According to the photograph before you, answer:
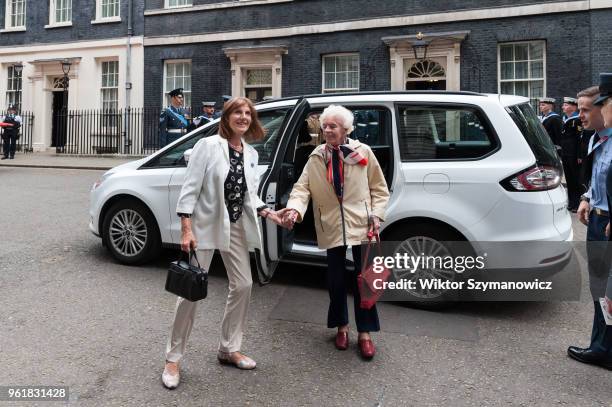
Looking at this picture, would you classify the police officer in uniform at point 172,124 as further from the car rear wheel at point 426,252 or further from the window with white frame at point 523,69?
the window with white frame at point 523,69

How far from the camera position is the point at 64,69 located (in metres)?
22.8

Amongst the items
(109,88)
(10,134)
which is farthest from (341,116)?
(10,134)

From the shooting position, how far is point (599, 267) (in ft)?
11.2

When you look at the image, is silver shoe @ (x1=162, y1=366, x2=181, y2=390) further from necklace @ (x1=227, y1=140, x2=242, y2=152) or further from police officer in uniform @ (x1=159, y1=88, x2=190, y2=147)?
police officer in uniform @ (x1=159, y1=88, x2=190, y2=147)

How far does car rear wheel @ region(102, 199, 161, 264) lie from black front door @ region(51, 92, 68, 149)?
762 inches

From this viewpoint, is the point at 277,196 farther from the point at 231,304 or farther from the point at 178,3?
the point at 178,3

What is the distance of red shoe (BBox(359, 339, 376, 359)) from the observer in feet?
11.5

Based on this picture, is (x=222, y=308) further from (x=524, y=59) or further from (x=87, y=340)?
(x=524, y=59)

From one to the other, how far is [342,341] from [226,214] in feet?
4.22

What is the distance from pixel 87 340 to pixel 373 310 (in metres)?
2.07

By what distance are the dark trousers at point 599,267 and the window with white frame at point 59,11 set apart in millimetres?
25363

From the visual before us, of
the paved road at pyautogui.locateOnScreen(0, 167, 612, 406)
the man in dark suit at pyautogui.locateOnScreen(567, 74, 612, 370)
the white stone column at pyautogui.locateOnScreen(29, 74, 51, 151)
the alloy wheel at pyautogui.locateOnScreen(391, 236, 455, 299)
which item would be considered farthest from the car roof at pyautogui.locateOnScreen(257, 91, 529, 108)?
the white stone column at pyautogui.locateOnScreen(29, 74, 51, 151)

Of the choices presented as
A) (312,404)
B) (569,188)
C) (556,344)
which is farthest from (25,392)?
(569,188)

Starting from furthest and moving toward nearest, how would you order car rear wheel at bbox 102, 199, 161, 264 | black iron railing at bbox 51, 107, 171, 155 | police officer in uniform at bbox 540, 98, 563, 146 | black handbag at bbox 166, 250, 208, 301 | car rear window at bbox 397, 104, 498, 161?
black iron railing at bbox 51, 107, 171, 155, police officer in uniform at bbox 540, 98, 563, 146, car rear wheel at bbox 102, 199, 161, 264, car rear window at bbox 397, 104, 498, 161, black handbag at bbox 166, 250, 208, 301
